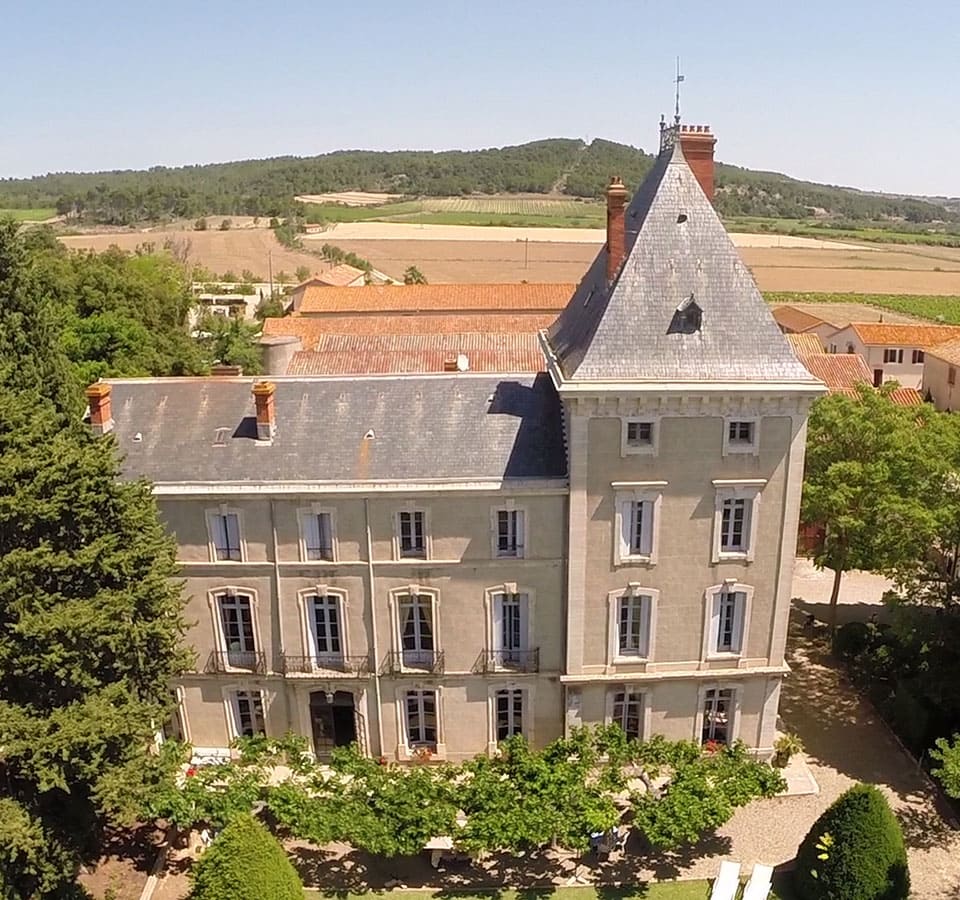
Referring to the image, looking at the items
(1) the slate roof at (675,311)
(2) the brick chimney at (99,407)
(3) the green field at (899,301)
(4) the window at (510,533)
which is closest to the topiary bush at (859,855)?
(4) the window at (510,533)

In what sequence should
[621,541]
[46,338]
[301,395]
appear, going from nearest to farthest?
[621,541], [301,395], [46,338]

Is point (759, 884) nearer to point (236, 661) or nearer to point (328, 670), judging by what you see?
point (328, 670)

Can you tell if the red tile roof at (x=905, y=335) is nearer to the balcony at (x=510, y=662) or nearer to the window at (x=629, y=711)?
the window at (x=629, y=711)

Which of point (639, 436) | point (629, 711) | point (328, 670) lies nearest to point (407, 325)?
point (328, 670)

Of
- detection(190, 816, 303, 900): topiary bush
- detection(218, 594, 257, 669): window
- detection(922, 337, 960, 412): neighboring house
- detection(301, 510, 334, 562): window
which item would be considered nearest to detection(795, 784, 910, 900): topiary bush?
detection(190, 816, 303, 900): topiary bush

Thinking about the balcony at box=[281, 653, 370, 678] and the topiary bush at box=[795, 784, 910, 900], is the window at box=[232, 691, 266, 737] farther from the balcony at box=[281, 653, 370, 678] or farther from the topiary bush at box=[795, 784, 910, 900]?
the topiary bush at box=[795, 784, 910, 900]

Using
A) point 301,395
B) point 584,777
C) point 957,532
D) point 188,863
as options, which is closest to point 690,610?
point 584,777

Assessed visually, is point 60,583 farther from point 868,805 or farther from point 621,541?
point 868,805
